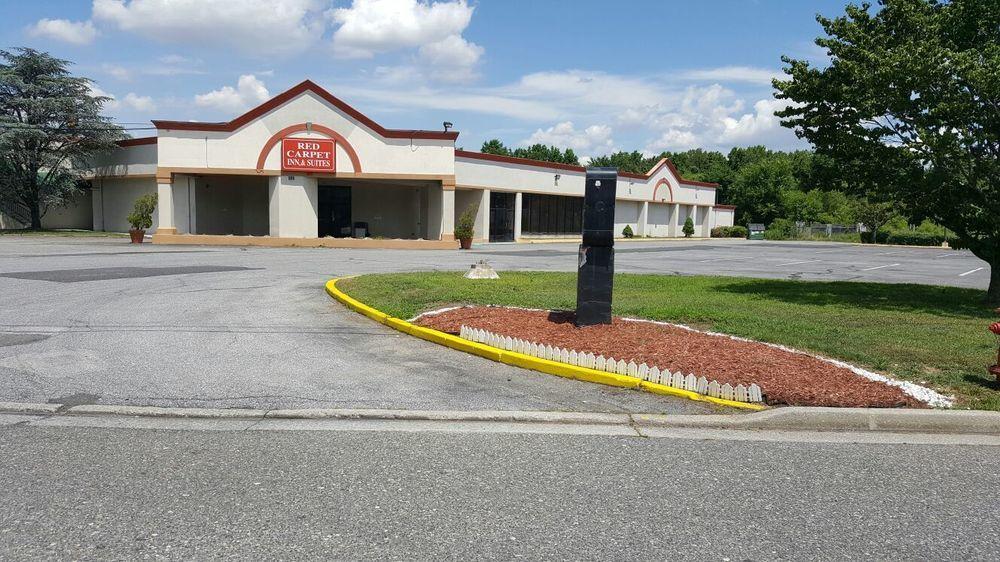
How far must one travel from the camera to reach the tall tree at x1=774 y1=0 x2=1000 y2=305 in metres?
11.5

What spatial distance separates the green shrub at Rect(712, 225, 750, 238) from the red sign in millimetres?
42150

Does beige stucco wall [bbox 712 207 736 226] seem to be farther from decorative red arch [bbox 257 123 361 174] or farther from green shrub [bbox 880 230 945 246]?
decorative red arch [bbox 257 123 361 174]

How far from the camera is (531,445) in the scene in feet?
17.6

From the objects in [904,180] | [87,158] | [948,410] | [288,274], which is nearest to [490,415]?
[948,410]

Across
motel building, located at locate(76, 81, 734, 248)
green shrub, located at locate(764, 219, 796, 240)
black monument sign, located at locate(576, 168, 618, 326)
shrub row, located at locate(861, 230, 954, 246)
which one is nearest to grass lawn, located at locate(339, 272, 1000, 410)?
black monument sign, located at locate(576, 168, 618, 326)

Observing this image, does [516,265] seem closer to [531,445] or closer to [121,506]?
[531,445]

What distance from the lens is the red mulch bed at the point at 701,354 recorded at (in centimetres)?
639

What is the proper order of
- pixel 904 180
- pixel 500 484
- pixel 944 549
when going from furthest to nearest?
pixel 904 180
pixel 500 484
pixel 944 549

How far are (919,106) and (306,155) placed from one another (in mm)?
25584

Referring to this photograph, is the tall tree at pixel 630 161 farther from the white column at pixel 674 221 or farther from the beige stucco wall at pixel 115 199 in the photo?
the beige stucco wall at pixel 115 199

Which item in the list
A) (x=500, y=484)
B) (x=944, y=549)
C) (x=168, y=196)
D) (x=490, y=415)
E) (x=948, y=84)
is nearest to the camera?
(x=944, y=549)

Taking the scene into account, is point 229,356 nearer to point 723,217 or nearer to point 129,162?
point 129,162

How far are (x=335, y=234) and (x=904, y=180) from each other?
30.2m

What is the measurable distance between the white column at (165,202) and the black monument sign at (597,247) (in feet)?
91.6
